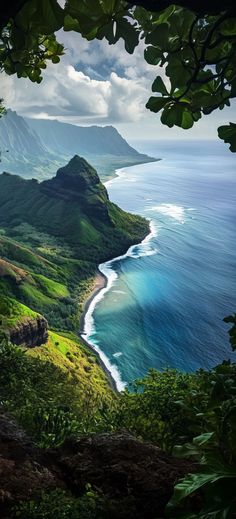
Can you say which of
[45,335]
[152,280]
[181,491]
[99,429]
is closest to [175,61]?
[181,491]

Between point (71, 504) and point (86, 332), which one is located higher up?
point (71, 504)

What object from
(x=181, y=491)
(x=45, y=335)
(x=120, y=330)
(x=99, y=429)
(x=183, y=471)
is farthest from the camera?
(x=120, y=330)

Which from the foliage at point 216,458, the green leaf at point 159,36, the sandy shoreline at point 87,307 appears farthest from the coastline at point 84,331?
the green leaf at point 159,36

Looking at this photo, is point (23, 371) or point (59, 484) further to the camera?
point (23, 371)

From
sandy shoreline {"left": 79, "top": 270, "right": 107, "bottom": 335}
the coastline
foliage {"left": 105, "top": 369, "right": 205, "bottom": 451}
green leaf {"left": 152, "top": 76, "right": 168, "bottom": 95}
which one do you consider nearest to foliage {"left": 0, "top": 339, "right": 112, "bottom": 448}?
foliage {"left": 105, "top": 369, "right": 205, "bottom": 451}

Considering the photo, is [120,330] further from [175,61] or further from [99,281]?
[175,61]

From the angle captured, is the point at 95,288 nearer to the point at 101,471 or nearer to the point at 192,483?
the point at 101,471
